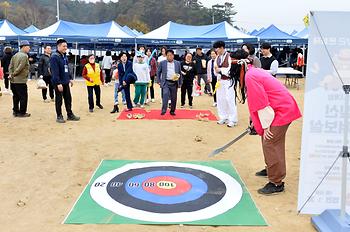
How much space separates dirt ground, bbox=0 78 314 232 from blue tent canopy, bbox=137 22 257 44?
30.0ft

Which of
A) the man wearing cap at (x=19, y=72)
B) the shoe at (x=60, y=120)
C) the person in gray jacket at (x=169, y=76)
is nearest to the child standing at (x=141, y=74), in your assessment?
the person in gray jacket at (x=169, y=76)

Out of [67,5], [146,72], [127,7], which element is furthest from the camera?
[67,5]

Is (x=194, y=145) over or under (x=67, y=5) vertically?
under

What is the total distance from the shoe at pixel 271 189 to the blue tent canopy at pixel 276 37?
17360 millimetres

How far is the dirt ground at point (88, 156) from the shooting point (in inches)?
154

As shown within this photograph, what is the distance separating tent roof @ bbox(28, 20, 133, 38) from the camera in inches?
750

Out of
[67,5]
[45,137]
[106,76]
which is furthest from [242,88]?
[67,5]

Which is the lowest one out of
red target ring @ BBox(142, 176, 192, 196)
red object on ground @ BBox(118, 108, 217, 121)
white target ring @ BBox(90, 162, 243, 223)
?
white target ring @ BBox(90, 162, 243, 223)

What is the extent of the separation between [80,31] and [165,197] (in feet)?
56.1

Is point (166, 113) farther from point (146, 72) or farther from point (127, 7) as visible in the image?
point (127, 7)

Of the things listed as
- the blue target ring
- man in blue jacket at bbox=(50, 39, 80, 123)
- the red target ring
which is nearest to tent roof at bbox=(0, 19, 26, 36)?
man in blue jacket at bbox=(50, 39, 80, 123)

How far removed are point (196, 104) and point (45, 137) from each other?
566cm

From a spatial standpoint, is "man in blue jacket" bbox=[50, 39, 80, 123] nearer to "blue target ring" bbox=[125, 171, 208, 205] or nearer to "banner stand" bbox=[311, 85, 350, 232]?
"blue target ring" bbox=[125, 171, 208, 205]

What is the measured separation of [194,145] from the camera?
6.89 m
